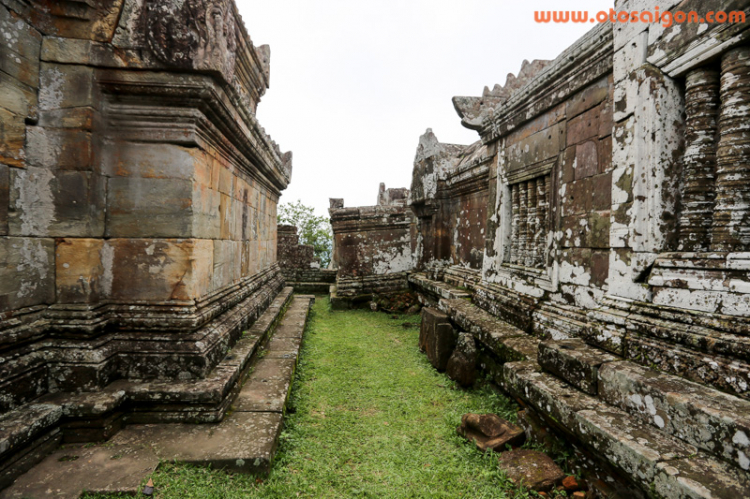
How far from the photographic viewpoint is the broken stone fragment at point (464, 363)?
3.75 meters

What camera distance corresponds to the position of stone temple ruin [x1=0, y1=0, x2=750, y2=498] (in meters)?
1.90

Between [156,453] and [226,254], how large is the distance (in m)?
1.87

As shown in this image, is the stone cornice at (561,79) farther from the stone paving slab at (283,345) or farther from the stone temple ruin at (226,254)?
the stone paving slab at (283,345)

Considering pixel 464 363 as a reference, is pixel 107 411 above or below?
above

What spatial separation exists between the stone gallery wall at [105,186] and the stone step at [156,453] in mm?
389

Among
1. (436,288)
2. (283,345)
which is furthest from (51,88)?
(436,288)

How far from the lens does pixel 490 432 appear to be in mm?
2670

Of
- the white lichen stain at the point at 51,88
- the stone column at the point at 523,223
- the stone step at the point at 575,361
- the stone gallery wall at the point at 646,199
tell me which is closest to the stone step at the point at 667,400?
the stone step at the point at 575,361

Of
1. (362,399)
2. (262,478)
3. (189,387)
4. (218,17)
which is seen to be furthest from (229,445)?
(218,17)

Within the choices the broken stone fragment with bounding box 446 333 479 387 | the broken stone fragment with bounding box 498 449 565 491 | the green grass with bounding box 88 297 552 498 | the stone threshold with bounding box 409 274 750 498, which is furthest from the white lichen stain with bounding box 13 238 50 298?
the broken stone fragment with bounding box 446 333 479 387

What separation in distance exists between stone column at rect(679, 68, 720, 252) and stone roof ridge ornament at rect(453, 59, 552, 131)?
331 centimetres

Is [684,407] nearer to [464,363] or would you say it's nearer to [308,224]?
[464,363]

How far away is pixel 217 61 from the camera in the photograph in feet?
8.49

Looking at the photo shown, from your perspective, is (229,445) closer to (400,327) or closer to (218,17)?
(218,17)
